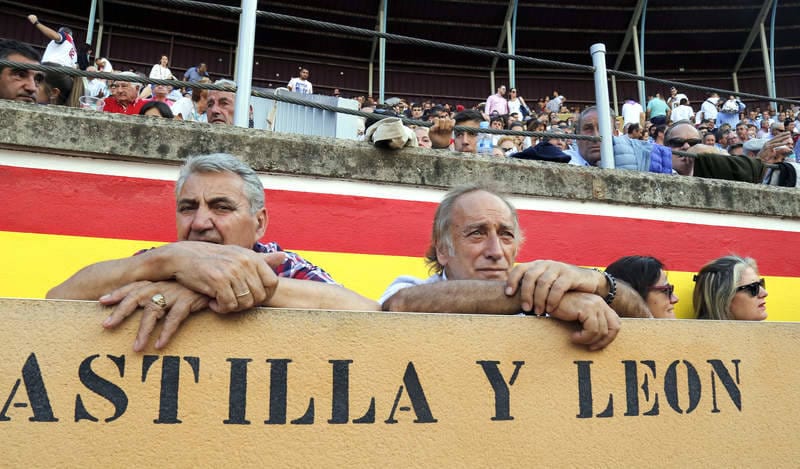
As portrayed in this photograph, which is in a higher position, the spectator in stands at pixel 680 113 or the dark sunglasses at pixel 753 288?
the spectator in stands at pixel 680 113

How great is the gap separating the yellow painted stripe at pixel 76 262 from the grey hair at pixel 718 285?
127 centimetres

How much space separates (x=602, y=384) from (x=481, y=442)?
1.06 ft

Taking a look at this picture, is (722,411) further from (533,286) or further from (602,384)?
(533,286)

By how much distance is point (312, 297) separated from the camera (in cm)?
137

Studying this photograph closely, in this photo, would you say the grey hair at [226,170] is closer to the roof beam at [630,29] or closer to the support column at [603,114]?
the support column at [603,114]

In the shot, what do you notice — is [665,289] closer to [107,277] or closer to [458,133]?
[458,133]

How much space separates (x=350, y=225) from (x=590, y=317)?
1278mm

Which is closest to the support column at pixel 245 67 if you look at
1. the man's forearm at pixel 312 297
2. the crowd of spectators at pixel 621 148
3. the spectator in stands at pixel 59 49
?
the crowd of spectators at pixel 621 148

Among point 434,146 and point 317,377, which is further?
point 434,146

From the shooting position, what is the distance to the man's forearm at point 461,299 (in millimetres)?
1393

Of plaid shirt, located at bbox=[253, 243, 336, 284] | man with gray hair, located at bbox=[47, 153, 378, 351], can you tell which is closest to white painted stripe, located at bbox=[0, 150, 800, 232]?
plaid shirt, located at bbox=[253, 243, 336, 284]

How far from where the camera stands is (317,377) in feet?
3.92

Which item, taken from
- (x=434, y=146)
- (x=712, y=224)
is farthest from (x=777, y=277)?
(x=434, y=146)

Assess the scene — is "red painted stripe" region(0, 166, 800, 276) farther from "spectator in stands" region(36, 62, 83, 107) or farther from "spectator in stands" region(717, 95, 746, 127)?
"spectator in stands" region(717, 95, 746, 127)
